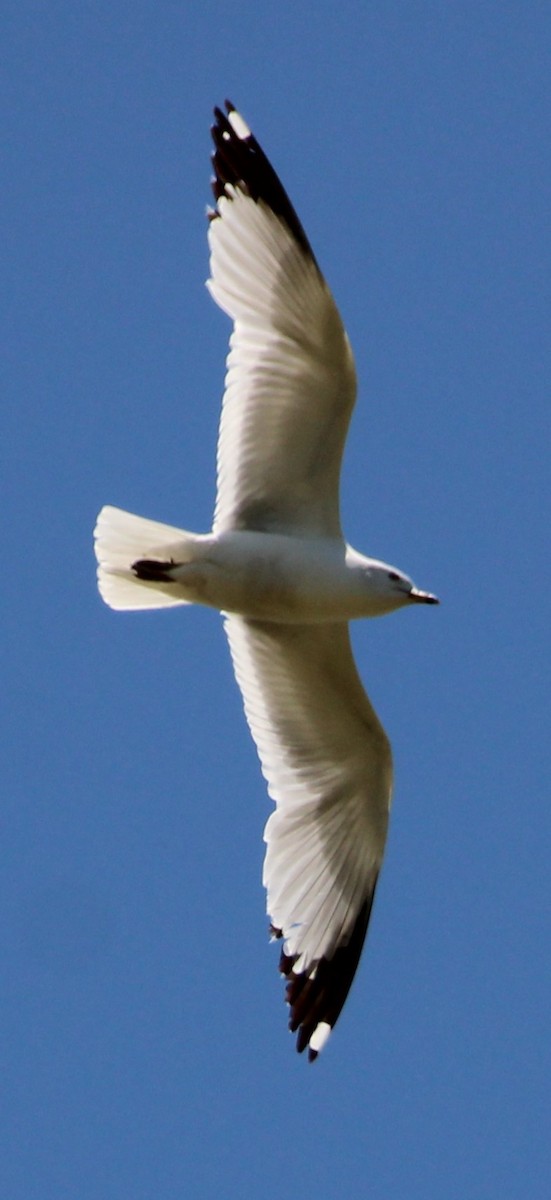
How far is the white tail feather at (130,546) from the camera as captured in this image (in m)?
8.99

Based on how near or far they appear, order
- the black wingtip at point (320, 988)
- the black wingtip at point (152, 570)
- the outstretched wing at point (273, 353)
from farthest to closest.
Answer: the black wingtip at point (320, 988)
the black wingtip at point (152, 570)
the outstretched wing at point (273, 353)

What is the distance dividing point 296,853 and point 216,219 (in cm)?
286

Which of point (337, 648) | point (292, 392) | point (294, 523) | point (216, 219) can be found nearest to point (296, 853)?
point (337, 648)

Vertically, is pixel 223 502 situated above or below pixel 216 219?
below

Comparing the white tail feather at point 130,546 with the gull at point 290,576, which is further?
the white tail feather at point 130,546

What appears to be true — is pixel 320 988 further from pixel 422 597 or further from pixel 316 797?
pixel 422 597

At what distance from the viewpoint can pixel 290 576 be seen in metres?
8.98

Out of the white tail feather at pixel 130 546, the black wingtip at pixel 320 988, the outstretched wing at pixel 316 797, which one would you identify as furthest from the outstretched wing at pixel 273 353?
the black wingtip at pixel 320 988

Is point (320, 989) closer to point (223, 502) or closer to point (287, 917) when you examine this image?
point (287, 917)

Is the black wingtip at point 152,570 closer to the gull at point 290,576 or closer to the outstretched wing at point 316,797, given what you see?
the gull at point 290,576

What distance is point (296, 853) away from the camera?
9.60 meters

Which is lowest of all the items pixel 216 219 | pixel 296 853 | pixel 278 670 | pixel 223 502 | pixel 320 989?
pixel 320 989

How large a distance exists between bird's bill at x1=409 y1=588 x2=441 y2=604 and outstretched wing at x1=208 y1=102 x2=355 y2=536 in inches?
17.0

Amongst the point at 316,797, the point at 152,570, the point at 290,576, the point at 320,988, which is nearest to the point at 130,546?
the point at 152,570
